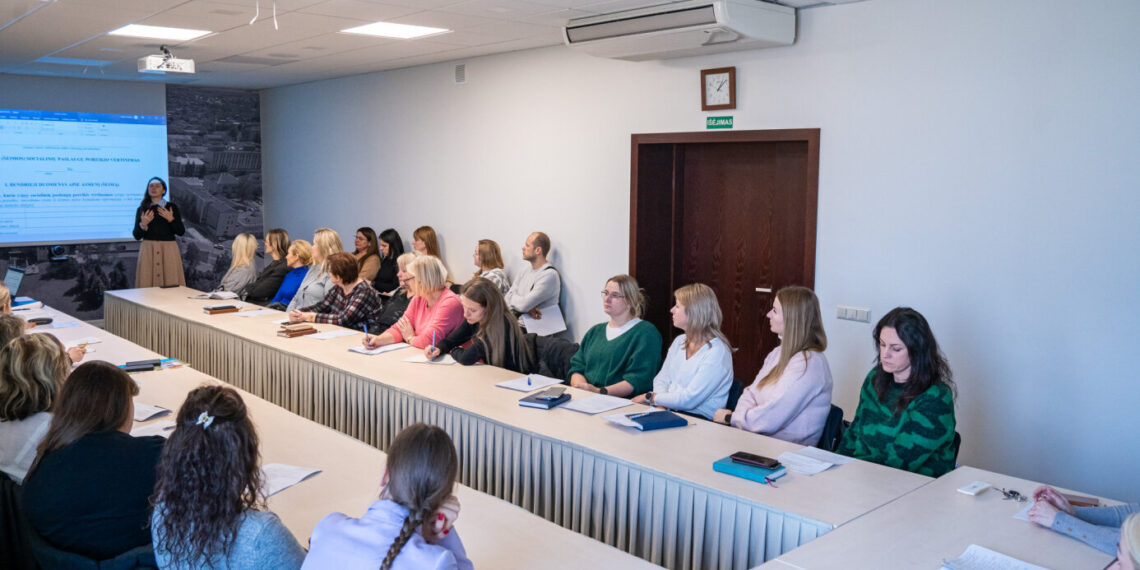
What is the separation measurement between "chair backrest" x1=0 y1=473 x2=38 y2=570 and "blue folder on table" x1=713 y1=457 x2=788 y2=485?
222cm

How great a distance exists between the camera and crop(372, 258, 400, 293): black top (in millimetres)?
8164

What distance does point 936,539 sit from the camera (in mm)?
2334

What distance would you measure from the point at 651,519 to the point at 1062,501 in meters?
1.23

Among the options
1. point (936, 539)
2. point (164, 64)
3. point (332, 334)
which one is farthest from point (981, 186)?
point (164, 64)

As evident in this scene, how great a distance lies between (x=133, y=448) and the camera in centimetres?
237

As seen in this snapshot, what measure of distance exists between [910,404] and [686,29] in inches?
98.7

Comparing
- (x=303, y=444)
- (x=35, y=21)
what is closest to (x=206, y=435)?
(x=303, y=444)

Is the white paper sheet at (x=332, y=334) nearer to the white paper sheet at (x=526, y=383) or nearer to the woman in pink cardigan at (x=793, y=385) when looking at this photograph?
the white paper sheet at (x=526, y=383)

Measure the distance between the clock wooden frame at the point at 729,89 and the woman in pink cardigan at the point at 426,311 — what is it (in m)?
1.96

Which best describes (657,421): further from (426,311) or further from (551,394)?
(426,311)

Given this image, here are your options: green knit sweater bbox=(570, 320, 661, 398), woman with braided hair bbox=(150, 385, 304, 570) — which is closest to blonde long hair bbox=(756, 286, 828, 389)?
green knit sweater bbox=(570, 320, 661, 398)

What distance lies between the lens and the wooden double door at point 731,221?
17.3 ft

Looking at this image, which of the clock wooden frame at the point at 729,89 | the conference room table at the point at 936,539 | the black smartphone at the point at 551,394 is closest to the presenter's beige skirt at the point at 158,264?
the clock wooden frame at the point at 729,89

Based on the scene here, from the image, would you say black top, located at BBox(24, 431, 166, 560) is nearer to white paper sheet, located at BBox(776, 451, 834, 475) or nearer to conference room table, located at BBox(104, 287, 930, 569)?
conference room table, located at BBox(104, 287, 930, 569)
